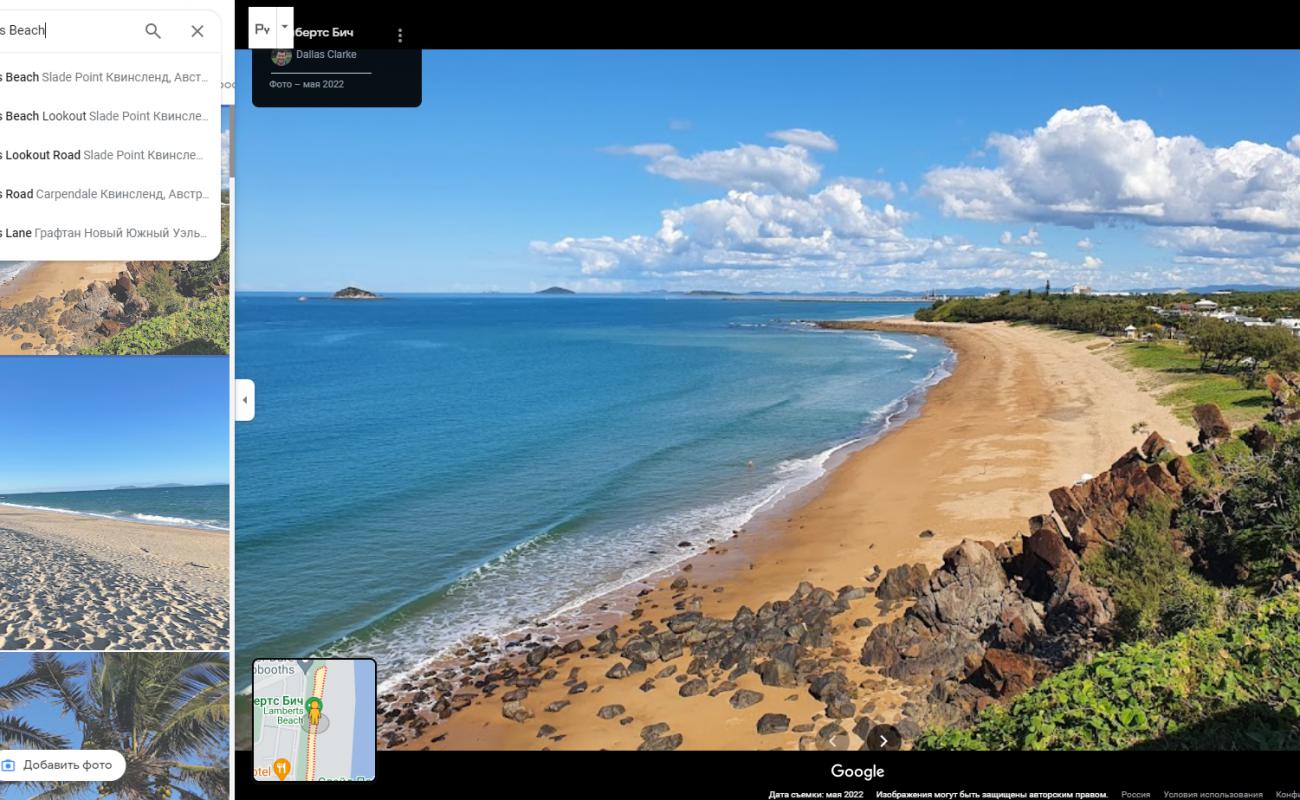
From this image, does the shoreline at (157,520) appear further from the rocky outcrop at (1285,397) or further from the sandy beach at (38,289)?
the rocky outcrop at (1285,397)

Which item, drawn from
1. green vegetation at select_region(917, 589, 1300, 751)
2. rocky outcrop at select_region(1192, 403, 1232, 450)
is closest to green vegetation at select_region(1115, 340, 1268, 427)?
rocky outcrop at select_region(1192, 403, 1232, 450)

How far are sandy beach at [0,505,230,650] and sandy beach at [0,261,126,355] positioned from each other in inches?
41.3

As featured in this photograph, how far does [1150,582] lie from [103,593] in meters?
Result: 12.2

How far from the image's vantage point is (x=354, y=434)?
36.7 metres

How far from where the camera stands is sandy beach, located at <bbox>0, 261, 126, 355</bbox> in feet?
16.0

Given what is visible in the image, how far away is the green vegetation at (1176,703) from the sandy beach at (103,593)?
5497mm

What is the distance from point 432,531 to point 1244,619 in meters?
19.8

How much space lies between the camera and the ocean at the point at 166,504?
475 centimetres

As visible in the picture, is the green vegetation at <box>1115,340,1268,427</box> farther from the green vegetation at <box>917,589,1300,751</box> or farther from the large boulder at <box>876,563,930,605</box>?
the green vegetation at <box>917,589,1300,751</box>

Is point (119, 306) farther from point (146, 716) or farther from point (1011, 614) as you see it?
point (1011, 614)

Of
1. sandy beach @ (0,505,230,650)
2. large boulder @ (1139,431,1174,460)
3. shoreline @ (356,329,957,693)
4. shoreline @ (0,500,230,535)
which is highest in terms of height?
shoreline @ (0,500,230,535)

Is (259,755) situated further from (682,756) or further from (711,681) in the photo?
(711,681)

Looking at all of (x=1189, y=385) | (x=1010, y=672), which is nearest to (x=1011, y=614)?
(x=1010, y=672)

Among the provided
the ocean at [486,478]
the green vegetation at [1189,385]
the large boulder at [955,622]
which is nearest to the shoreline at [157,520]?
the ocean at [486,478]
